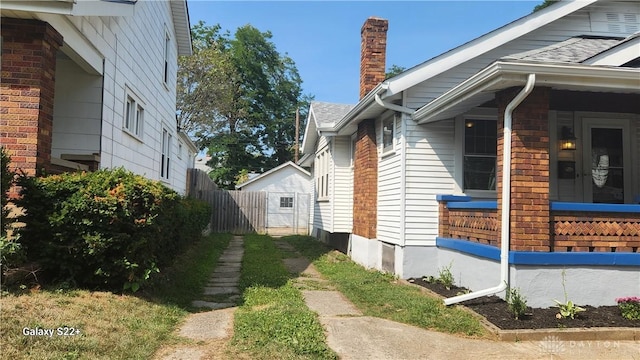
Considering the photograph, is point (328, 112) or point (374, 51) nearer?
point (374, 51)

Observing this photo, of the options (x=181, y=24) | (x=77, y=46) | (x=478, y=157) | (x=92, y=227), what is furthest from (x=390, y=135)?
(x=181, y=24)

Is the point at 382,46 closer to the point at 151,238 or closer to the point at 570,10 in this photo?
the point at 570,10

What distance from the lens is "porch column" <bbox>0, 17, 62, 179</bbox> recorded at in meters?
5.48

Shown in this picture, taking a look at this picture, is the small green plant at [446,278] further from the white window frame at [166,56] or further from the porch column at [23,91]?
the white window frame at [166,56]

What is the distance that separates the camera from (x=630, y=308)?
5.73 metres

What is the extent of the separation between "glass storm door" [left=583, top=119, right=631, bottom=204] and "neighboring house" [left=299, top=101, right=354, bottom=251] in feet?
19.9

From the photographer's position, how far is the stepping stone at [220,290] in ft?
24.4

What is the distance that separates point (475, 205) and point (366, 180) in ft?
12.7

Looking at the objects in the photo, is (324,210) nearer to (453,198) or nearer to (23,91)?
(453,198)

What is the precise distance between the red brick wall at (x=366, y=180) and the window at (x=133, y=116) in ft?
17.4

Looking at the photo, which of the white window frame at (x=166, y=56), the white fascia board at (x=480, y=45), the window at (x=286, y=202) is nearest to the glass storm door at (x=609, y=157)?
the white fascia board at (x=480, y=45)

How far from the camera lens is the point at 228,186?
39094mm

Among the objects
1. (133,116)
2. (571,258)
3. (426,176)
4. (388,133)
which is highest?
(133,116)

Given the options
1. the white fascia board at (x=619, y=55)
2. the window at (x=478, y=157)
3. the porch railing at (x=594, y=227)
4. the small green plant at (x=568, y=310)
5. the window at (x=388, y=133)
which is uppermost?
the white fascia board at (x=619, y=55)
